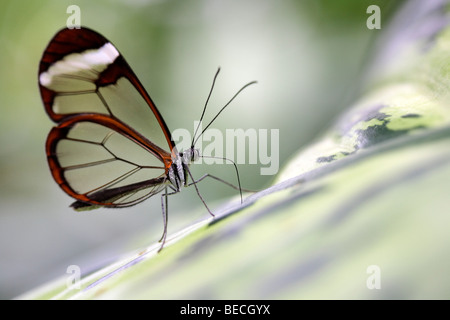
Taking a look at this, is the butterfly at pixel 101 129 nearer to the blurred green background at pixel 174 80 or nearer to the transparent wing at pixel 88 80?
the transparent wing at pixel 88 80

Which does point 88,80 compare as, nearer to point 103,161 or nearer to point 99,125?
point 99,125

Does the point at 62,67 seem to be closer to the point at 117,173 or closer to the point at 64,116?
the point at 64,116

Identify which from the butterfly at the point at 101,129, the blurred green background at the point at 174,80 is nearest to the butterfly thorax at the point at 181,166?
the butterfly at the point at 101,129

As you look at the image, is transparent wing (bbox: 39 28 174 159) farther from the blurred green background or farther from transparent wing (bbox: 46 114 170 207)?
the blurred green background

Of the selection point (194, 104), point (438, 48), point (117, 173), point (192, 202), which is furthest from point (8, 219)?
point (438, 48)

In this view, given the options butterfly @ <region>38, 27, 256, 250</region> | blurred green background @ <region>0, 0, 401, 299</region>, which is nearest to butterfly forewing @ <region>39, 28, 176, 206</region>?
butterfly @ <region>38, 27, 256, 250</region>

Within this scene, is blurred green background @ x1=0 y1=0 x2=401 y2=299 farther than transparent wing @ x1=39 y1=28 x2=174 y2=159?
Yes
